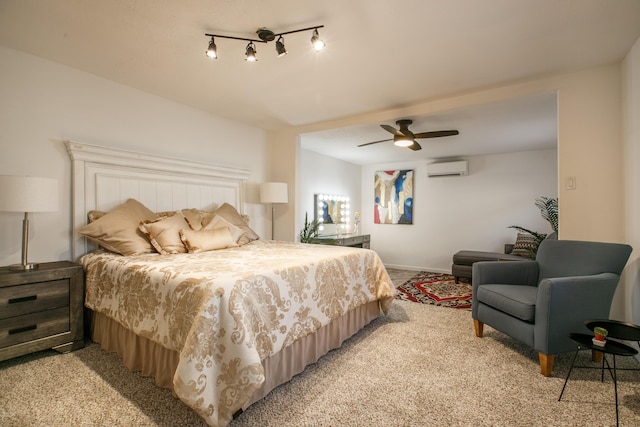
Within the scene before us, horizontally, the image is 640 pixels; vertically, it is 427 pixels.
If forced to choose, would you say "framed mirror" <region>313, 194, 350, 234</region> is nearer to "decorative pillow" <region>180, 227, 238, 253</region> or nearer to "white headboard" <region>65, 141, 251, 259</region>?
"white headboard" <region>65, 141, 251, 259</region>

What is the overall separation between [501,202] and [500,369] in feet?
14.0

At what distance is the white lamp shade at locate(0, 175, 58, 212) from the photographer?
6.50ft

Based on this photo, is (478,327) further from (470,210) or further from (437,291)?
(470,210)

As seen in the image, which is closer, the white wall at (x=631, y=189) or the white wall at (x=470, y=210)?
the white wall at (x=631, y=189)

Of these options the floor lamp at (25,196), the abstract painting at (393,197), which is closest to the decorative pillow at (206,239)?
the floor lamp at (25,196)

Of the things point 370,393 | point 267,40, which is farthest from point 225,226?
point 370,393

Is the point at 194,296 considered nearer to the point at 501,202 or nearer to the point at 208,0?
the point at 208,0

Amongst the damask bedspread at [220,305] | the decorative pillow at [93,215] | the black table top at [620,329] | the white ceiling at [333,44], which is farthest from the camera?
the decorative pillow at [93,215]

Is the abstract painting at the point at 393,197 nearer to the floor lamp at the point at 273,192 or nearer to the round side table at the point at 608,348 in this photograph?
the floor lamp at the point at 273,192

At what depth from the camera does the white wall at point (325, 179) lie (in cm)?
534

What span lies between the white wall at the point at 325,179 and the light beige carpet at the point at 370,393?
3214mm

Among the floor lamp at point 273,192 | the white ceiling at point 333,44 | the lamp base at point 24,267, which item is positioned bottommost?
the lamp base at point 24,267

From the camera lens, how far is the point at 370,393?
1.72 metres

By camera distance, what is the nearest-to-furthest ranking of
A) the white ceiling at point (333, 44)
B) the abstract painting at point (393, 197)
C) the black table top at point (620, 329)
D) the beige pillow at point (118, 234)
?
the black table top at point (620, 329)
the white ceiling at point (333, 44)
the beige pillow at point (118, 234)
the abstract painting at point (393, 197)
